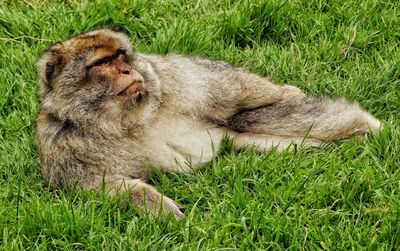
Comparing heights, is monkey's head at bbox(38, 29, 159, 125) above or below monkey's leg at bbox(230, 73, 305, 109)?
above

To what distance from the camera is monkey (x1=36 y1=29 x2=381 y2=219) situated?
4.68 m

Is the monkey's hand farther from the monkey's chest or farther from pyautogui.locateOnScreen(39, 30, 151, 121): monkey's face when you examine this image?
pyautogui.locateOnScreen(39, 30, 151, 121): monkey's face

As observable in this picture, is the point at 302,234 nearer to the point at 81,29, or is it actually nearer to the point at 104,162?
the point at 104,162

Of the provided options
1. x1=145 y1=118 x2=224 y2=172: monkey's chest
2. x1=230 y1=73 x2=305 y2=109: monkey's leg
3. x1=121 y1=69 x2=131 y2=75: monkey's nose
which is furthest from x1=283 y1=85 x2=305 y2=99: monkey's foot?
x1=121 y1=69 x2=131 y2=75: monkey's nose

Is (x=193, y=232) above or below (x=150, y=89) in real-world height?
below

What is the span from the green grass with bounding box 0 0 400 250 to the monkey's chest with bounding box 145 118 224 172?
0.28 ft

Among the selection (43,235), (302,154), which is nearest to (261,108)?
(302,154)

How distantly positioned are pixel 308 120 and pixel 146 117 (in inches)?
45.4

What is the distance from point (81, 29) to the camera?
21.2 ft

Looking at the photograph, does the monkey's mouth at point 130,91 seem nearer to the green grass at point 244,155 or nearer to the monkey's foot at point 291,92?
the green grass at point 244,155

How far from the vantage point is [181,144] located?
16.2 ft

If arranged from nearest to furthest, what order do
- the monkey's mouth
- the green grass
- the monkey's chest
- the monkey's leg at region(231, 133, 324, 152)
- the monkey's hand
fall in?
the green grass, the monkey's hand, the monkey's mouth, the monkey's chest, the monkey's leg at region(231, 133, 324, 152)

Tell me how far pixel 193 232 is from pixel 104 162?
0.83 m

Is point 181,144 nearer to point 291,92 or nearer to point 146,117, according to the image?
point 146,117
